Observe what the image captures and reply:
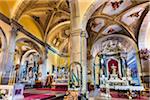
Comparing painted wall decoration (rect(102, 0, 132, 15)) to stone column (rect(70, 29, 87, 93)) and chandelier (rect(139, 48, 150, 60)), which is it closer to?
stone column (rect(70, 29, 87, 93))

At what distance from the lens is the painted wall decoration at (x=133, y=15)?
8.48m

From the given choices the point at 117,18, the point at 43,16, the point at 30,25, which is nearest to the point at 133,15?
the point at 117,18

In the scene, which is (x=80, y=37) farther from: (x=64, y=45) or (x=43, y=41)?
(x=64, y=45)

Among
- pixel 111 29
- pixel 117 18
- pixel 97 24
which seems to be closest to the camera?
pixel 117 18

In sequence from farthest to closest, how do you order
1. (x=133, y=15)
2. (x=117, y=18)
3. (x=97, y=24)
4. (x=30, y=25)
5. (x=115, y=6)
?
1. (x=97, y=24)
2. (x=30, y=25)
3. (x=117, y=18)
4. (x=133, y=15)
5. (x=115, y=6)

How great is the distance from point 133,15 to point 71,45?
5.97 metres

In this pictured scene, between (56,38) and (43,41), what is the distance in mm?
1998

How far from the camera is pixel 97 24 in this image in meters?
10.2

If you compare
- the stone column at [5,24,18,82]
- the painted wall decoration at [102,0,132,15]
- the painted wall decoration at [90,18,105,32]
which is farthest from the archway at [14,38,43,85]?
the painted wall decoration at [102,0,132,15]

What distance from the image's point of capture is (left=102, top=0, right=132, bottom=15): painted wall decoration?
7883mm

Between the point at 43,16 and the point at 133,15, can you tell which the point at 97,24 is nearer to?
the point at 133,15

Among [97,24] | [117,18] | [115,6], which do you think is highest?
[115,6]

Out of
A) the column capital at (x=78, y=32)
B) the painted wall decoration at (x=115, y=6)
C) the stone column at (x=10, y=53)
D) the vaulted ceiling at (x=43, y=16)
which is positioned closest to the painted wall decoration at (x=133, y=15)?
the painted wall decoration at (x=115, y=6)

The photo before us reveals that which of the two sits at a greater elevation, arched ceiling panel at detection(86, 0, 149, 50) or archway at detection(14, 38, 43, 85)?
arched ceiling panel at detection(86, 0, 149, 50)
